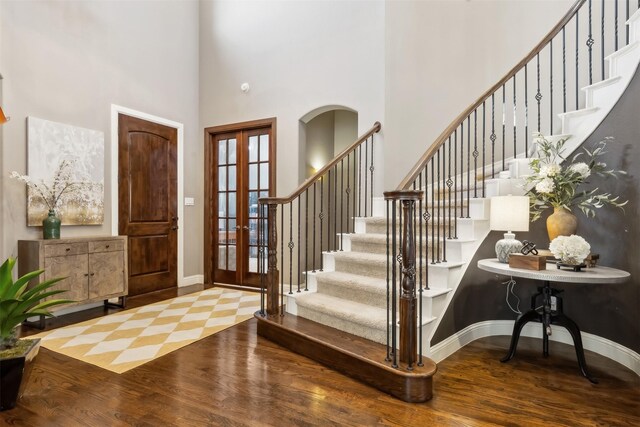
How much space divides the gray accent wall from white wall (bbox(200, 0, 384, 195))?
7.55 ft

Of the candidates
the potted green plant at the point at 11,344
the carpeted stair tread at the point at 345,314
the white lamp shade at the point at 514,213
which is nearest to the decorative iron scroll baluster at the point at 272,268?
the carpeted stair tread at the point at 345,314

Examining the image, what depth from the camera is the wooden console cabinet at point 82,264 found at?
342cm

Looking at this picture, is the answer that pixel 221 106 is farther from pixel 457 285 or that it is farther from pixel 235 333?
pixel 457 285

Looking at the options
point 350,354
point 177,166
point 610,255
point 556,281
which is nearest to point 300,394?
point 350,354

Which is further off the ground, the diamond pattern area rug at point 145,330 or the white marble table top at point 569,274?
the white marble table top at point 569,274

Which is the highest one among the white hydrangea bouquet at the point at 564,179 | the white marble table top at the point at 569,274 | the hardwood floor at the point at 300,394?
the white hydrangea bouquet at the point at 564,179

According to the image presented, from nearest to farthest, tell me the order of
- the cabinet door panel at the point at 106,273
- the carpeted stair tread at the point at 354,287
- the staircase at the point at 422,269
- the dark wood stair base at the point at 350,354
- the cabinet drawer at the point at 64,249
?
the dark wood stair base at the point at 350,354
the staircase at the point at 422,269
the carpeted stair tread at the point at 354,287
the cabinet drawer at the point at 64,249
the cabinet door panel at the point at 106,273

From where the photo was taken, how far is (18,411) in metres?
1.94

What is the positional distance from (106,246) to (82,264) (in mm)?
298

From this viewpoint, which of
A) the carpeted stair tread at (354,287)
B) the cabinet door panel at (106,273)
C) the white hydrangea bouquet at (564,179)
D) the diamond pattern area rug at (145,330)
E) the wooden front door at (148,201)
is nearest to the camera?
the white hydrangea bouquet at (564,179)

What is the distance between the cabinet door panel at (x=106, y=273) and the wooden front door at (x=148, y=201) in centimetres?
61

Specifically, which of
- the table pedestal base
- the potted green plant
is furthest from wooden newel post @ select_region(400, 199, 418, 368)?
the potted green plant

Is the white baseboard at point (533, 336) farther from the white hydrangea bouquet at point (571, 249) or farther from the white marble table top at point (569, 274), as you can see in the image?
the white hydrangea bouquet at point (571, 249)

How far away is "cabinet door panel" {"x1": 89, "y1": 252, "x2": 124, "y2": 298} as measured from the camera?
12.4 ft
